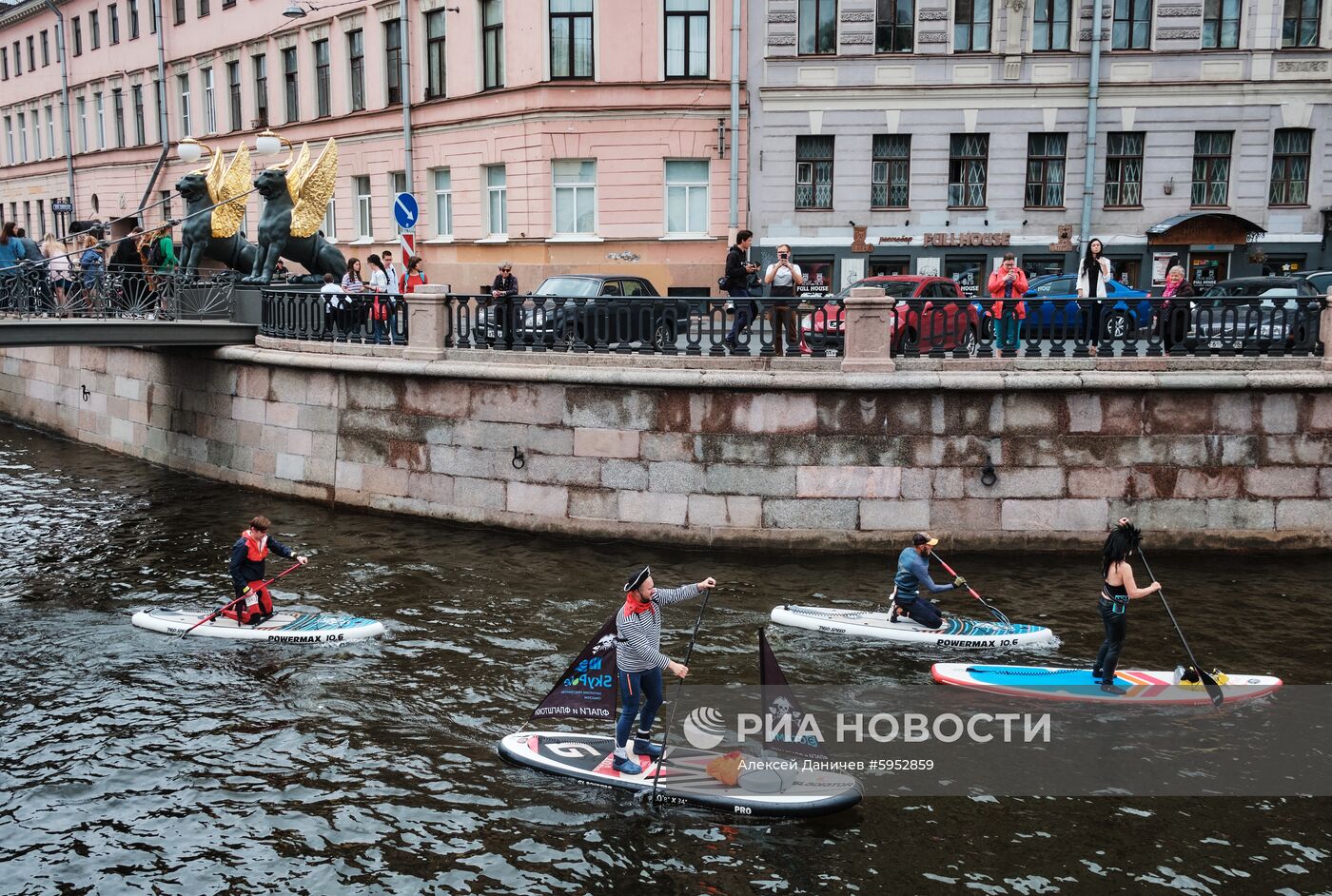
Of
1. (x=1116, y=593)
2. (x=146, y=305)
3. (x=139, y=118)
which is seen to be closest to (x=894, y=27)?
(x=146, y=305)

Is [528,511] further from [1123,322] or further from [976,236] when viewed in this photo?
[976,236]

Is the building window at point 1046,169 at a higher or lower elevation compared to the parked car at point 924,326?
higher

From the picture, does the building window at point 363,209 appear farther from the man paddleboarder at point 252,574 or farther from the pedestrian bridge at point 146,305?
the man paddleboarder at point 252,574

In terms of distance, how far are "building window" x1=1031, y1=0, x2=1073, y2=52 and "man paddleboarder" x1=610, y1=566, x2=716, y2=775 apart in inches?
812

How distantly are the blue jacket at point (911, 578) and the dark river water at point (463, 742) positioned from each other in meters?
0.68

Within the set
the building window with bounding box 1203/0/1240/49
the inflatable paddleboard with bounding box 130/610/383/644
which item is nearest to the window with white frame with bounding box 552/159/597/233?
the building window with bounding box 1203/0/1240/49

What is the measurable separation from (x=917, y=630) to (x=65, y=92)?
154 ft

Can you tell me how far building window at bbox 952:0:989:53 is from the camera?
2608cm

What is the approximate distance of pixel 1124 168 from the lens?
87.1 feet

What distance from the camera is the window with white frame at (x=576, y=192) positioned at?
88.8ft

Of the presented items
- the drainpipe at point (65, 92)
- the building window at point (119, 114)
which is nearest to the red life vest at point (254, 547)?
the building window at point (119, 114)

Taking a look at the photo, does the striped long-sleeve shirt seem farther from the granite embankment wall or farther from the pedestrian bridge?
the pedestrian bridge

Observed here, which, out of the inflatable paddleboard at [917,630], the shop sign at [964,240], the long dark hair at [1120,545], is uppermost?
the shop sign at [964,240]

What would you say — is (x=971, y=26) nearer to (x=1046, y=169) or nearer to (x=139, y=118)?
(x=1046, y=169)
